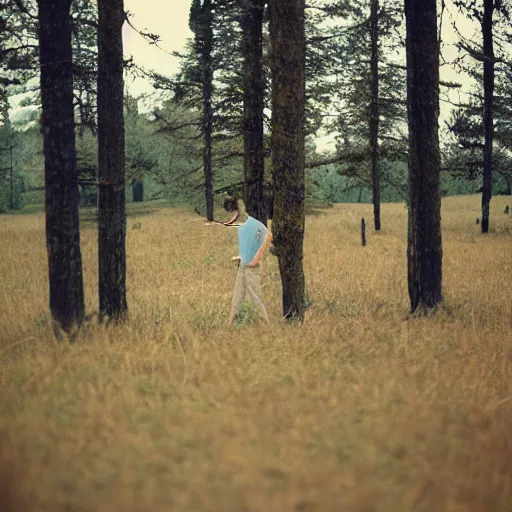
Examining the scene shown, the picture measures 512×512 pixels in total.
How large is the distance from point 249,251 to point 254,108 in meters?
6.02

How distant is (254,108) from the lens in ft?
44.0

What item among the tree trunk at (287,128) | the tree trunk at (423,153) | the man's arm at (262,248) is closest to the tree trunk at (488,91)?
the tree trunk at (423,153)

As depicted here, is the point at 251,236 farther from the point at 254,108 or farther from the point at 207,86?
the point at 207,86

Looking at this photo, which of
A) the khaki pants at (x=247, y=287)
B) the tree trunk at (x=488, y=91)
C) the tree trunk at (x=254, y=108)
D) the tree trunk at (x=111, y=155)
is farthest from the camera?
the tree trunk at (x=488, y=91)

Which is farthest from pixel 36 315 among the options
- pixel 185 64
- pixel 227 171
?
pixel 227 171

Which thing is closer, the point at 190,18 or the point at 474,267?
the point at 474,267

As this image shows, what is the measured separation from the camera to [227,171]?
4084 centimetres

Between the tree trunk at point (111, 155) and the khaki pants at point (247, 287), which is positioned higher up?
the tree trunk at point (111, 155)

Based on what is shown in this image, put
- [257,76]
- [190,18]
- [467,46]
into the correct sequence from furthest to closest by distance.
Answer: [190,18], [257,76], [467,46]

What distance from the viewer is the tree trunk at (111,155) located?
26.6ft

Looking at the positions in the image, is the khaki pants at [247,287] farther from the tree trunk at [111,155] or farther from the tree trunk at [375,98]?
the tree trunk at [375,98]

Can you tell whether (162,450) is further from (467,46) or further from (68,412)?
(467,46)

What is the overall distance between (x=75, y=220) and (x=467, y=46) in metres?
7.81

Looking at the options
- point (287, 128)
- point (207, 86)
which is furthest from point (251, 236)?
point (207, 86)
